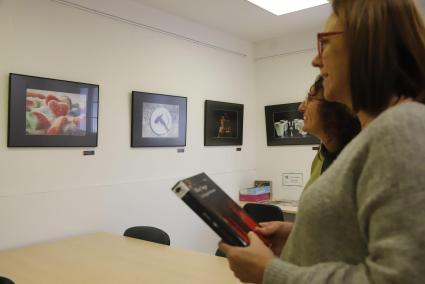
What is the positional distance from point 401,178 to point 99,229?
9.12ft

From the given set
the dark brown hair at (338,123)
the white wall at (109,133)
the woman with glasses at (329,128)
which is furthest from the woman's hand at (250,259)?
the white wall at (109,133)

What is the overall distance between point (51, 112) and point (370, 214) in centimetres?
257

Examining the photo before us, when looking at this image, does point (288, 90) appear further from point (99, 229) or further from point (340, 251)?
point (340, 251)

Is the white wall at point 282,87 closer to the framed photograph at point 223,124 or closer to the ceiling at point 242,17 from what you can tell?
the ceiling at point 242,17

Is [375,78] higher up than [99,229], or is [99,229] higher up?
[375,78]

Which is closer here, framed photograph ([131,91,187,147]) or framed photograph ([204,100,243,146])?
framed photograph ([131,91,187,147])

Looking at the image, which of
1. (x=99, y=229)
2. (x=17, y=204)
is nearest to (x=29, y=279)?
(x=17, y=204)

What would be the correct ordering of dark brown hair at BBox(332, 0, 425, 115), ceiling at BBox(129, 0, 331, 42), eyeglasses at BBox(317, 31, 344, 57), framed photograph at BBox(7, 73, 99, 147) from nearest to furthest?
1. dark brown hair at BBox(332, 0, 425, 115)
2. eyeglasses at BBox(317, 31, 344, 57)
3. framed photograph at BBox(7, 73, 99, 147)
4. ceiling at BBox(129, 0, 331, 42)

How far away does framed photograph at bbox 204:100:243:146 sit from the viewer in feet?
13.4

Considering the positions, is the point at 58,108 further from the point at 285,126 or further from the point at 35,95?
the point at 285,126

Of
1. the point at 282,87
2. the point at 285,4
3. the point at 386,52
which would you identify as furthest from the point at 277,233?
the point at 282,87

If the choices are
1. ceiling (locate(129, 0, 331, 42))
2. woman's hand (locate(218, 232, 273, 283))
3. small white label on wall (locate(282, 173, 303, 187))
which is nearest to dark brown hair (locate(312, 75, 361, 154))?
woman's hand (locate(218, 232, 273, 283))

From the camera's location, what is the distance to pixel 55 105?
2.79m

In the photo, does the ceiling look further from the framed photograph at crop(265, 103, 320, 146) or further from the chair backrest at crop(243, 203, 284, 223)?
the chair backrest at crop(243, 203, 284, 223)
